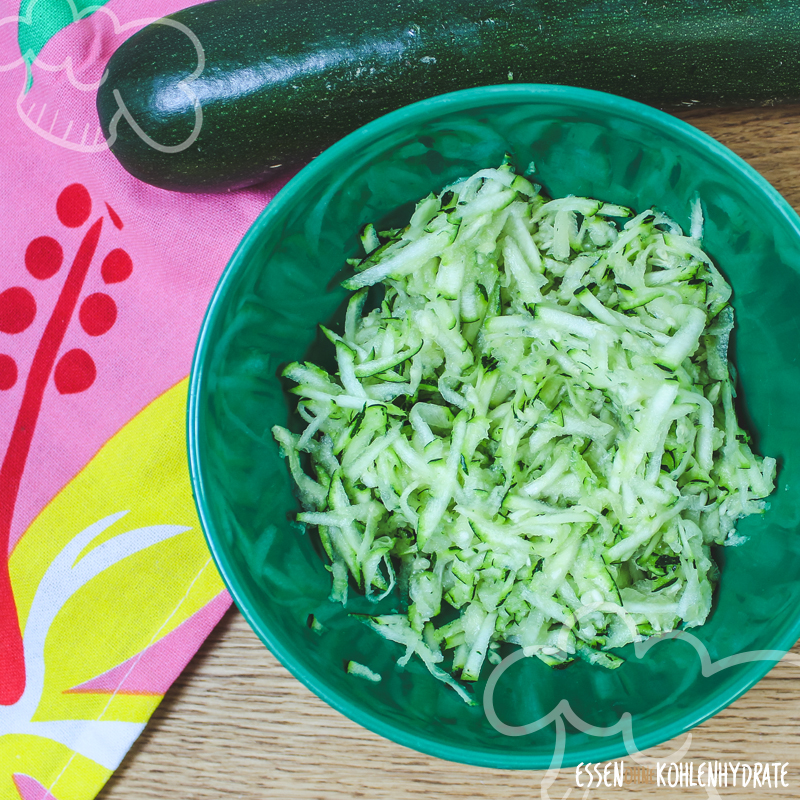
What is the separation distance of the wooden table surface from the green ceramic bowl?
253 millimetres

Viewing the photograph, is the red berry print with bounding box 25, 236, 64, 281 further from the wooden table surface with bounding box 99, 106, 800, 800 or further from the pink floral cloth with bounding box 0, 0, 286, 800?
the wooden table surface with bounding box 99, 106, 800, 800

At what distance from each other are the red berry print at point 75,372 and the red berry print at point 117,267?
0.13m

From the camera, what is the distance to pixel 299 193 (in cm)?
87

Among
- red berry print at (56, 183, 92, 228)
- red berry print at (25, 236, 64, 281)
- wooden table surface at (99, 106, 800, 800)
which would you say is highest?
red berry print at (56, 183, 92, 228)

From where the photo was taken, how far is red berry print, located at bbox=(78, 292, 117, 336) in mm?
1167

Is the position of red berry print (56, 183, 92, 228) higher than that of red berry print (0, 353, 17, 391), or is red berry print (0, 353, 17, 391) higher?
red berry print (56, 183, 92, 228)

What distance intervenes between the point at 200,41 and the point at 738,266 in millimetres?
860

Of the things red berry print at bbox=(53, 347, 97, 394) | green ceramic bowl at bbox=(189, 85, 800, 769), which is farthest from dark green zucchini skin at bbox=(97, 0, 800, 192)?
red berry print at bbox=(53, 347, 97, 394)

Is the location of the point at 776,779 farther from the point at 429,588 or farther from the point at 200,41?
the point at 200,41

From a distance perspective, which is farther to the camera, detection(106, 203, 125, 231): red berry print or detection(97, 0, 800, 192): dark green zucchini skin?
detection(106, 203, 125, 231): red berry print

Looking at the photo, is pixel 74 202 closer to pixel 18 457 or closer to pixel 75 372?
pixel 75 372

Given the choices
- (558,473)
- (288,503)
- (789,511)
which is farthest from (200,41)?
(789,511)

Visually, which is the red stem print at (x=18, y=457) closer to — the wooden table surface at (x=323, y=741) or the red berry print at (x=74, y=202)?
the red berry print at (x=74, y=202)

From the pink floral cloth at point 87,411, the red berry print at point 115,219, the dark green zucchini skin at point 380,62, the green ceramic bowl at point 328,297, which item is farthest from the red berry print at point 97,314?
the green ceramic bowl at point 328,297
